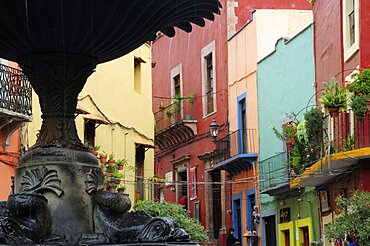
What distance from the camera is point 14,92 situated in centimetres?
2222

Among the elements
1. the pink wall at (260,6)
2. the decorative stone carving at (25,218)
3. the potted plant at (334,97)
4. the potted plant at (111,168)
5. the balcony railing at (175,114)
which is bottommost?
the decorative stone carving at (25,218)

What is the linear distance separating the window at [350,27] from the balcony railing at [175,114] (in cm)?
1663

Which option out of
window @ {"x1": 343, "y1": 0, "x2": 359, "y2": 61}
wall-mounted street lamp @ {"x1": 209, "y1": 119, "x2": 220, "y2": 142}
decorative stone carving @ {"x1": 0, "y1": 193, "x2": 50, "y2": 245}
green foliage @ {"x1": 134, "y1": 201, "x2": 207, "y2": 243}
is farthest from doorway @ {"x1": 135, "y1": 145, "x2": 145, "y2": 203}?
decorative stone carving @ {"x1": 0, "y1": 193, "x2": 50, "y2": 245}

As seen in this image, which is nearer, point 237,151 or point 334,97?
point 334,97

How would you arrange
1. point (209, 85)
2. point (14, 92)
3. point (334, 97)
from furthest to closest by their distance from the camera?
point (209, 85) → point (334, 97) → point (14, 92)

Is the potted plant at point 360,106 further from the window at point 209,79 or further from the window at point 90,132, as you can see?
the window at point 209,79

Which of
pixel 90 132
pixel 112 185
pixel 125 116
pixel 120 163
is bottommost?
pixel 112 185

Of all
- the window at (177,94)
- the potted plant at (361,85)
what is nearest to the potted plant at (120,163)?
the potted plant at (361,85)

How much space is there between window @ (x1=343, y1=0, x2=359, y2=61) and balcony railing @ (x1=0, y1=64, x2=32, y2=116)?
7555mm

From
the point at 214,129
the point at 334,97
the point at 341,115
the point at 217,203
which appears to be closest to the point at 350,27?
the point at 341,115

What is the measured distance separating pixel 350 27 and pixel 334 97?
286cm

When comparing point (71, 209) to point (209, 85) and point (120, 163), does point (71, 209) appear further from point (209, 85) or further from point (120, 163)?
point (209, 85)

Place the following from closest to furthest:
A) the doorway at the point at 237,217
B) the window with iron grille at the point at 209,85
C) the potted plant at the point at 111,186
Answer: the potted plant at the point at 111,186 < the doorway at the point at 237,217 < the window with iron grille at the point at 209,85

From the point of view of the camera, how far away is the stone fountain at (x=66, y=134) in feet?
26.0
